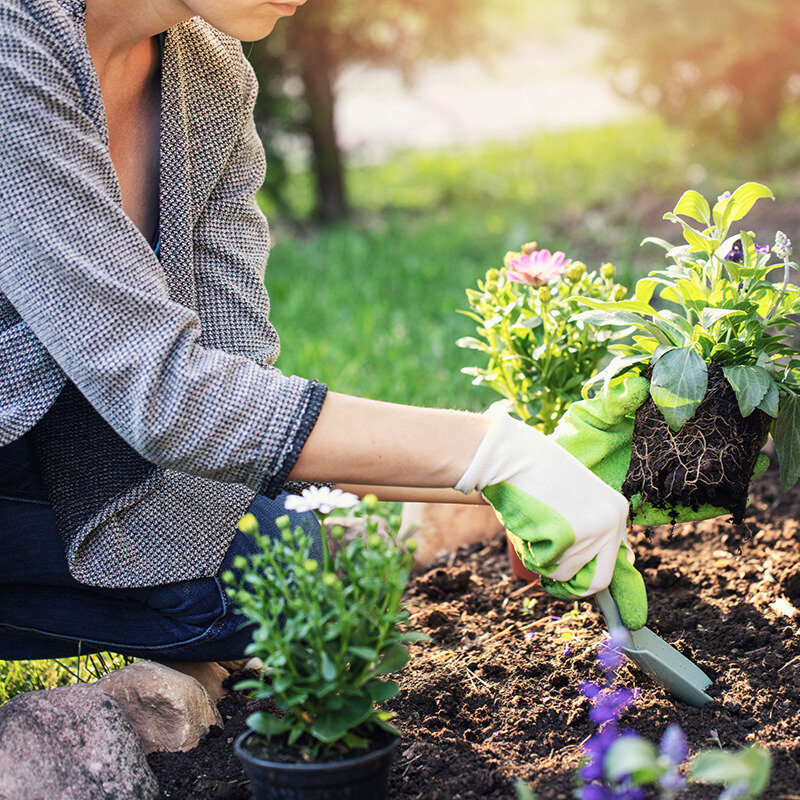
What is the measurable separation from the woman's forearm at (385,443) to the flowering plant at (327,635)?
144mm

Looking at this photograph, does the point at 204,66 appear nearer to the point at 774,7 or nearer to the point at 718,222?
the point at 718,222

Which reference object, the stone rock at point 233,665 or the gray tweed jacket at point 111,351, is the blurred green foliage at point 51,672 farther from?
the gray tweed jacket at point 111,351

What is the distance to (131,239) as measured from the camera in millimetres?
1318

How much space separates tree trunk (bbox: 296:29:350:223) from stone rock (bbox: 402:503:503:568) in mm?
3986

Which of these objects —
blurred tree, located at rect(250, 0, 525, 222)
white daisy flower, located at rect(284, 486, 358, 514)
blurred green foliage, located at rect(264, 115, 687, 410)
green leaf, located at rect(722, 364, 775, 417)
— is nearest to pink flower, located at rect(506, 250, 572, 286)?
green leaf, located at rect(722, 364, 775, 417)

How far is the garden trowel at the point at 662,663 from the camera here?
4.85ft

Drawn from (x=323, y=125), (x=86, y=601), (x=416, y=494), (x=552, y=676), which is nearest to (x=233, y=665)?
(x=86, y=601)

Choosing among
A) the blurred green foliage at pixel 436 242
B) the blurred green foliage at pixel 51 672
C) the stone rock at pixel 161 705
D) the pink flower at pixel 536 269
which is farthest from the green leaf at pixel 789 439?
the blurred green foliage at pixel 436 242

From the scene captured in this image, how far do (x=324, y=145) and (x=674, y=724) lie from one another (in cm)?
505

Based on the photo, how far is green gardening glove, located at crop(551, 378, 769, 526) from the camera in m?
1.54

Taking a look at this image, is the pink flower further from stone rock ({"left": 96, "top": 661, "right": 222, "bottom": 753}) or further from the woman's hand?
stone rock ({"left": 96, "top": 661, "right": 222, "bottom": 753})

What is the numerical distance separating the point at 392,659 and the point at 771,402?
0.73 m

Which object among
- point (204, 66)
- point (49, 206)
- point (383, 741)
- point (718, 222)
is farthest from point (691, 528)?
point (49, 206)

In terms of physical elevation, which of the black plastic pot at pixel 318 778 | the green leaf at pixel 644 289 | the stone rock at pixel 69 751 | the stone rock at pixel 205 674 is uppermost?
the green leaf at pixel 644 289
